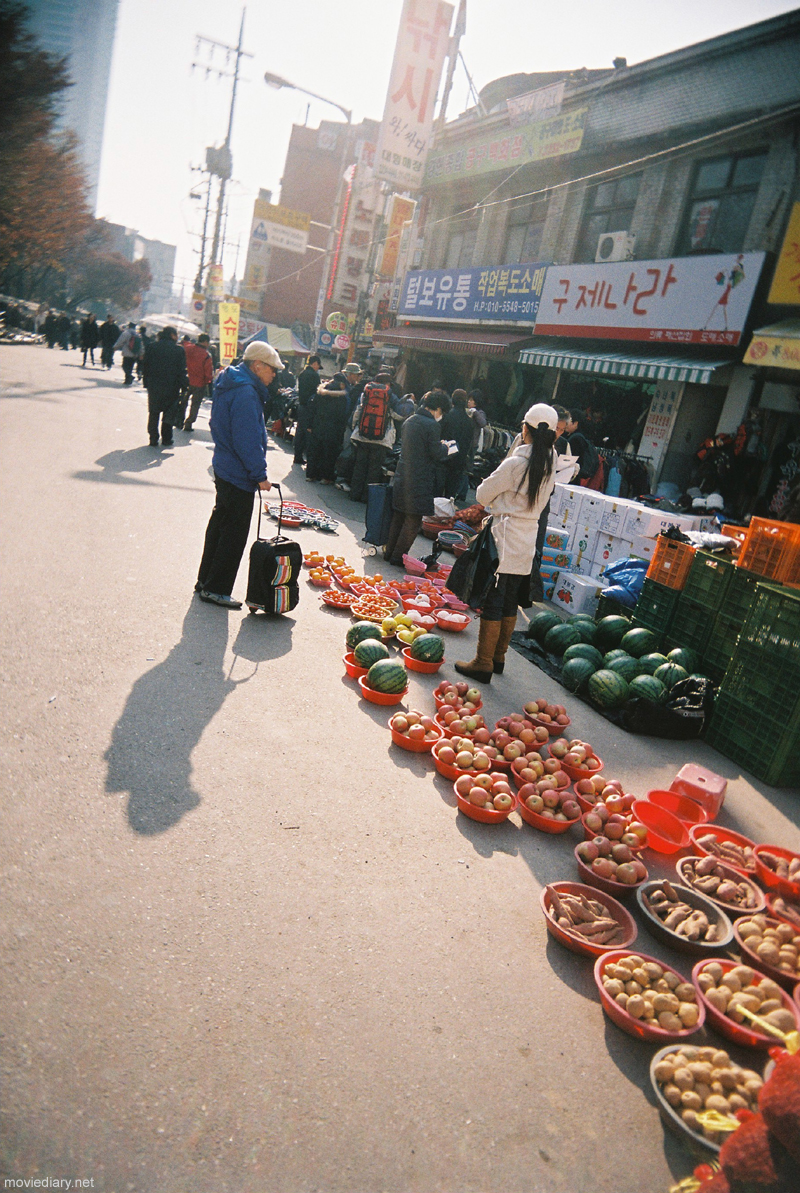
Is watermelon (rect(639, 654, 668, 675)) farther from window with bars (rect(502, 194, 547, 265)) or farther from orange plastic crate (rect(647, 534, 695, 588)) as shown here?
window with bars (rect(502, 194, 547, 265))

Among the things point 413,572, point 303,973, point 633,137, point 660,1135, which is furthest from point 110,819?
point 633,137

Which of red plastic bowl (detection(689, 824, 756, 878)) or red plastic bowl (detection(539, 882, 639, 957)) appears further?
red plastic bowl (detection(689, 824, 756, 878))

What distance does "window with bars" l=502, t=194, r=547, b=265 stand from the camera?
64.8ft

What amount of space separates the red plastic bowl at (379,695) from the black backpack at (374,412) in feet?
24.2

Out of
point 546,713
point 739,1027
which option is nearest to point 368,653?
point 546,713

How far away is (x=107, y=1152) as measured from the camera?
205 centimetres

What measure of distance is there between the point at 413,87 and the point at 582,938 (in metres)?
22.6

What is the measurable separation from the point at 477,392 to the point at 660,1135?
19.2m

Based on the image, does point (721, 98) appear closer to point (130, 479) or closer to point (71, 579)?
point (130, 479)

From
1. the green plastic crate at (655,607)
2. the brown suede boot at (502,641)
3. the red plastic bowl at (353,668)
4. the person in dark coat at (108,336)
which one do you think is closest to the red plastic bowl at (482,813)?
the red plastic bowl at (353,668)

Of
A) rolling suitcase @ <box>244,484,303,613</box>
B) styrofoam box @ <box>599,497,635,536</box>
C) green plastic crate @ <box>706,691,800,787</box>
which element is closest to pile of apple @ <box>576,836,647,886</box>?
green plastic crate @ <box>706,691,800,787</box>

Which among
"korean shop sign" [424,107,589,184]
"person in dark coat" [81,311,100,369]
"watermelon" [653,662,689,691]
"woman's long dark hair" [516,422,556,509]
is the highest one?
"korean shop sign" [424,107,589,184]

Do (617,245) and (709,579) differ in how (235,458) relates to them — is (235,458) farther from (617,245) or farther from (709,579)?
(617,245)

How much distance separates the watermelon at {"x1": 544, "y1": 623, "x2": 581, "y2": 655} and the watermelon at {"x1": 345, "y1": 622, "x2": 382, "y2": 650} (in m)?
2.07
